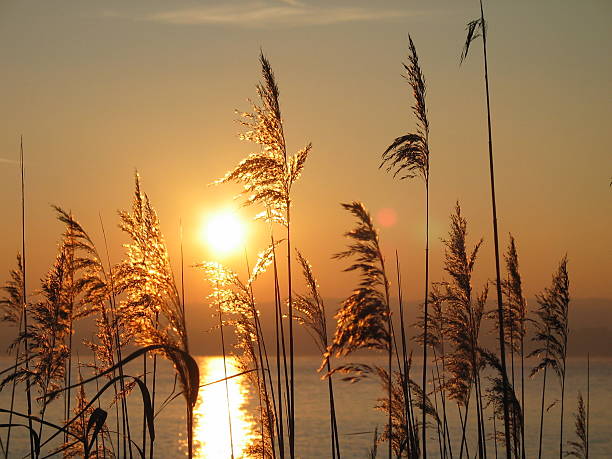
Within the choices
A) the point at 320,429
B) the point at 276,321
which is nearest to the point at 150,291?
the point at 276,321

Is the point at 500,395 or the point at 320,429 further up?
the point at 500,395

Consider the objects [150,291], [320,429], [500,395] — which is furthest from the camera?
[320,429]

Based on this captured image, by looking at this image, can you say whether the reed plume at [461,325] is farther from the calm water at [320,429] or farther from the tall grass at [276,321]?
the calm water at [320,429]

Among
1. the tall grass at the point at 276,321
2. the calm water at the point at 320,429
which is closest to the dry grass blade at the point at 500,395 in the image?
the tall grass at the point at 276,321

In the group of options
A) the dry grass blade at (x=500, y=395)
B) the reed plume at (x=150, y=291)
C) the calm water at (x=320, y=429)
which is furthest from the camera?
the calm water at (x=320, y=429)

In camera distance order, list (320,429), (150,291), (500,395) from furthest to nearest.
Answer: (320,429) < (500,395) < (150,291)

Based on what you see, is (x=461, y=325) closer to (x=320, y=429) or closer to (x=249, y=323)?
(x=249, y=323)

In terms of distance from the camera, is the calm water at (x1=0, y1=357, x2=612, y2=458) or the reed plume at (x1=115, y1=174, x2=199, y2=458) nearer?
the reed plume at (x1=115, y1=174, x2=199, y2=458)

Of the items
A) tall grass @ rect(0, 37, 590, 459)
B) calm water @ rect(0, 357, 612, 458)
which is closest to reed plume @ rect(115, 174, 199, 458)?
tall grass @ rect(0, 37, 590, 459)

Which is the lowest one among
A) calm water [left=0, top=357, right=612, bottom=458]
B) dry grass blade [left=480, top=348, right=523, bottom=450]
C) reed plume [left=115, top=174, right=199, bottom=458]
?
calm water [left=0, top=357, right=612, bottom=458]

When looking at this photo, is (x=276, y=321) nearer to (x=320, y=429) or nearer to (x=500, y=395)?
(x=500, y=395)

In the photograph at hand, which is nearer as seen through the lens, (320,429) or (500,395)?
(500,395)

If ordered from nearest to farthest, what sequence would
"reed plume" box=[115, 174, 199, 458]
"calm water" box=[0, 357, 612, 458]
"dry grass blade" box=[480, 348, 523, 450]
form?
"reed plume" box=[115, 174, 199, 458]
"dry grass blade" box=[480, 348, 523, 450]
"calm water" box=[0, 357, 612, 458]

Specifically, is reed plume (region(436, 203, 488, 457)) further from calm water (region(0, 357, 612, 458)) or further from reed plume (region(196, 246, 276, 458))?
calm water (region(0, 357, 612, 458))
